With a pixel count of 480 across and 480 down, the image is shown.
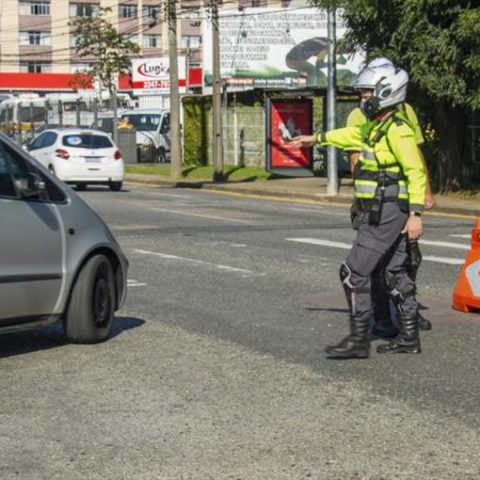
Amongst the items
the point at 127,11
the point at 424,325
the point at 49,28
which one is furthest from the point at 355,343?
the point at 127,11

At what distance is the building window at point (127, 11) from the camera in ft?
328

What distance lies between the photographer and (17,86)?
9056cm

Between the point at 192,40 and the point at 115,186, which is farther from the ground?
the point at 192,40

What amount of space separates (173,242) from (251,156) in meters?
22.7

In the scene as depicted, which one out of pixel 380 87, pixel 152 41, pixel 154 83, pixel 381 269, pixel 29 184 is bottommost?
pixel 381 269

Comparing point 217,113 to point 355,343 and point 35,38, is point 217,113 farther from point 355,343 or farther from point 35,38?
point 35,38

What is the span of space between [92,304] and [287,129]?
2725 cm

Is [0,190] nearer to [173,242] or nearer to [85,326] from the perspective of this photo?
[85,326]

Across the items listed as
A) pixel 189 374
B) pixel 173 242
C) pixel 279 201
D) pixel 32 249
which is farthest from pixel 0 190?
pixel 279 201

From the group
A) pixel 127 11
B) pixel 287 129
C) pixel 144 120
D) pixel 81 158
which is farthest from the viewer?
pixel 127 11

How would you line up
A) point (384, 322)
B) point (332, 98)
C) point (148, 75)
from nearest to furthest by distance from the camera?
point (384, 322), point (332, 98), point (148, 75)

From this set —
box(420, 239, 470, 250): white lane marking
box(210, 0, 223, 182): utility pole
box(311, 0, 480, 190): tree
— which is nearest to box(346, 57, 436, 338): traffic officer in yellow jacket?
box(420, 239, 470, 250): white lane marking

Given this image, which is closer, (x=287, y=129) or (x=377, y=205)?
(x=377, y=205)

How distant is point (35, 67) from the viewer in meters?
98.8
